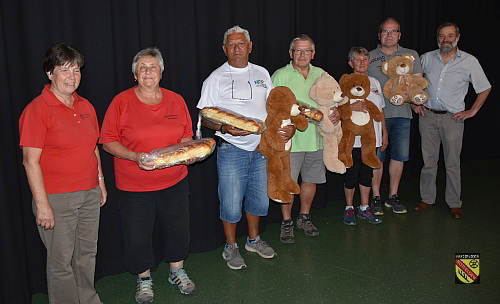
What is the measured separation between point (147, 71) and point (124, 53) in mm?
665

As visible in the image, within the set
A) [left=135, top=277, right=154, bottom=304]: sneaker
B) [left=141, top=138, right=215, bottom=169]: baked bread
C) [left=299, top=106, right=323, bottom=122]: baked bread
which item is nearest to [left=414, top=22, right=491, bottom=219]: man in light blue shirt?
[left=299, top=106, right=323, bottom=122]: baked bread

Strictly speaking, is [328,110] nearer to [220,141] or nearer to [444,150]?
[220,141]

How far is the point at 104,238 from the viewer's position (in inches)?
120

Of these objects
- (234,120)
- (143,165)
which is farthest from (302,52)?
(143,165)

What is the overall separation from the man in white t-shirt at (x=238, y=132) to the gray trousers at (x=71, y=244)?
0.95 m

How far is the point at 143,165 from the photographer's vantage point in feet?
7.63

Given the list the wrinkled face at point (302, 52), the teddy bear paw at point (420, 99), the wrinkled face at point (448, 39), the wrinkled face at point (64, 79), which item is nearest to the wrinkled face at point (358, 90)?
the wrinkled face at point (302, 52)

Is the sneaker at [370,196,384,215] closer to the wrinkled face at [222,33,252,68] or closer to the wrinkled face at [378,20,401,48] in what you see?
the wrinkled face at [378,20,401,48]

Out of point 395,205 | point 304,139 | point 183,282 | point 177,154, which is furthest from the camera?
point 395,205

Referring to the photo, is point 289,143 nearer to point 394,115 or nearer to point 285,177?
point 285,177

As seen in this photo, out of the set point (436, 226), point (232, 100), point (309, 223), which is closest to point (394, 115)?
point (436, 226)

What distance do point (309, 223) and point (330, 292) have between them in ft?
3.45

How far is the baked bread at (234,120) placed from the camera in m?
2.77

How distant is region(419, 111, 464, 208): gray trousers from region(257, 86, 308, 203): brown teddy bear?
5.85 feet
